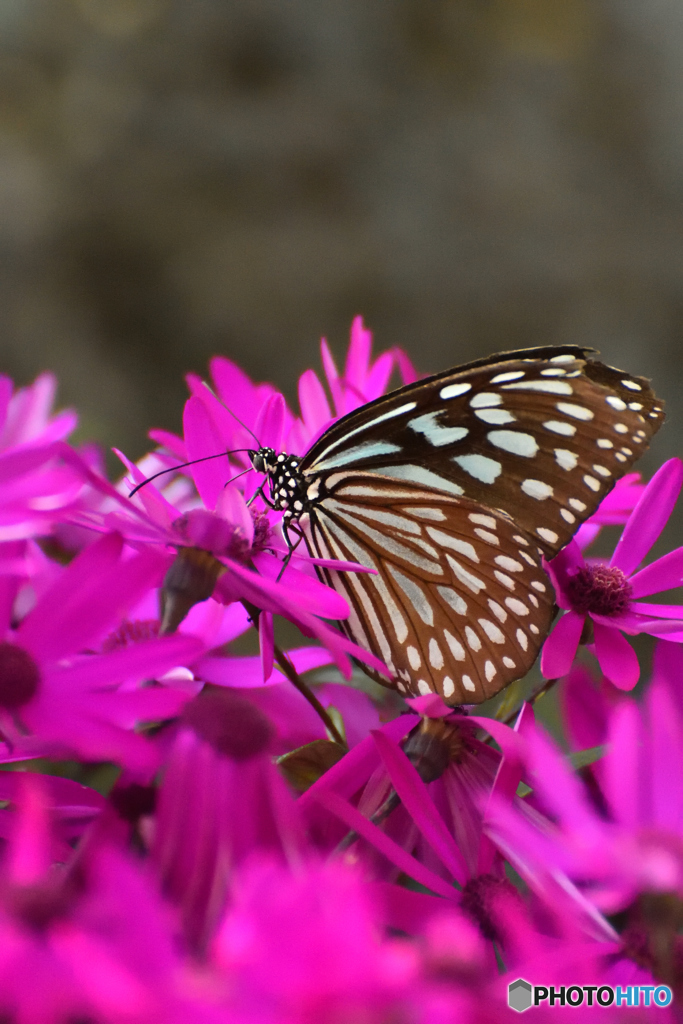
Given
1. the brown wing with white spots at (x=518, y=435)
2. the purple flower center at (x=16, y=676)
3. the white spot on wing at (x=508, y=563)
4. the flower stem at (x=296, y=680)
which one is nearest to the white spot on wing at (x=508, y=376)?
the brown wing with white spots at (x=518, y=435)

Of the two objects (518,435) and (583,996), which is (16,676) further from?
(518,435)

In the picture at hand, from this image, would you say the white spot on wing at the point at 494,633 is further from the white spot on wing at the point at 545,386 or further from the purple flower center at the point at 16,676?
the purple flower center at the point at 16,676

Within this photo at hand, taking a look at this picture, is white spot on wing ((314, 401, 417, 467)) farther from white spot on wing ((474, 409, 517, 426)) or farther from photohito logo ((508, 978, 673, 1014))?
photohito logo ((508, 978, 673, 1014))

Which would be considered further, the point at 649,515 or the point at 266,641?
the point at 649,515

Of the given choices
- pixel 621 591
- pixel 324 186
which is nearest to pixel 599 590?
pixel 621 591

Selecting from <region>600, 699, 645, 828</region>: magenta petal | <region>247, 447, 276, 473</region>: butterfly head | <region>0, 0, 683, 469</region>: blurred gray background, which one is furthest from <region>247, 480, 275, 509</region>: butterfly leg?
<region>0, 0, 683, 469</region>: blurred gray background

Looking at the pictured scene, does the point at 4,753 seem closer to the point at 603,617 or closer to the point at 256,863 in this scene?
the point at 256,863
